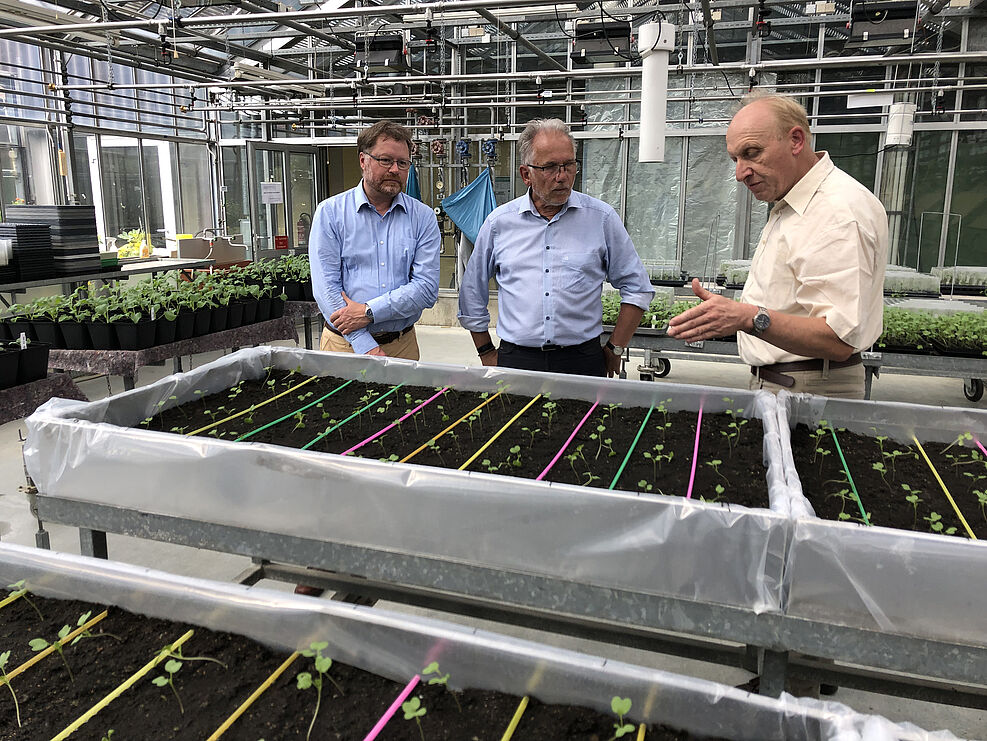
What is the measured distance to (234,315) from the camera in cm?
527

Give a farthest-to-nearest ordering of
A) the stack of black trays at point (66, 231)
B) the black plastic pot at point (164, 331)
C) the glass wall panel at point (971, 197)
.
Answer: the glass wall panel at point (971, 197) < the stack of black trays at point (66, 231) < the black plastic pot at point (164, 331)

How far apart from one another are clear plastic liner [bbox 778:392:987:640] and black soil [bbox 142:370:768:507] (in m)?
0.30

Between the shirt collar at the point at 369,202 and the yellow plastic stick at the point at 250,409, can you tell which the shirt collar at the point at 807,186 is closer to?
the shirt collar at the point at 369,202

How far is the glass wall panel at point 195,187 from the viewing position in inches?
408

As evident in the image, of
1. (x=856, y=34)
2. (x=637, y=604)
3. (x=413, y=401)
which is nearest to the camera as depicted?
(x=637, y=604)

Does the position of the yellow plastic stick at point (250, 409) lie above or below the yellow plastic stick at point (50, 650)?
above

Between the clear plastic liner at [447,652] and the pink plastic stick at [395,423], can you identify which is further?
the pink plastic stick at [395,423]

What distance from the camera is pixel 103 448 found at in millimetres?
1731

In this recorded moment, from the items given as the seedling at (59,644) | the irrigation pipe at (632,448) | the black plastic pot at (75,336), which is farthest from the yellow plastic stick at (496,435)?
the black plastic pot at (75,336)

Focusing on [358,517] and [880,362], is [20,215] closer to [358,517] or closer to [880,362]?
[358,517]

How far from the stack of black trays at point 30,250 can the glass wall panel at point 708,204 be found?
7800 mm

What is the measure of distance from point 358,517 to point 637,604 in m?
0.61

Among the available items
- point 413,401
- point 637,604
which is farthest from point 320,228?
point 637,604

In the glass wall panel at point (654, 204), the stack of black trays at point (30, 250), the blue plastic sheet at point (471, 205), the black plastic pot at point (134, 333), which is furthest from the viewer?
the glass wall panel at point (654, 204)
